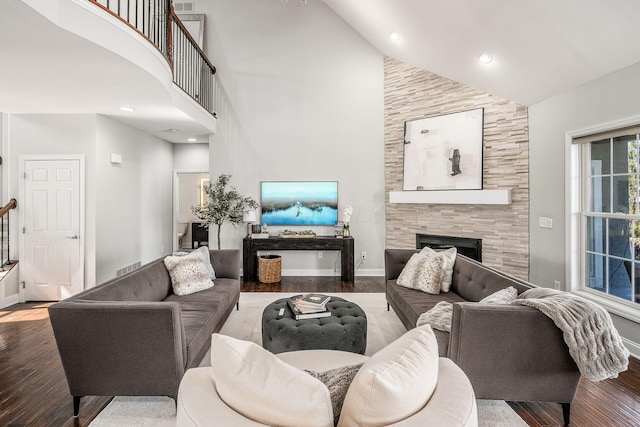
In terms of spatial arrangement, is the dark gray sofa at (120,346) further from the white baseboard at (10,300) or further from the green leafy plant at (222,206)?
the green leafy plant at (222,206)

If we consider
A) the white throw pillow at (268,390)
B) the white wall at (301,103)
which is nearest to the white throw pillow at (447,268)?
the white wall at (301,103)

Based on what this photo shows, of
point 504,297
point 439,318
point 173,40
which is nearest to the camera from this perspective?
point 504,297

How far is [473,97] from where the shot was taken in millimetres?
4887

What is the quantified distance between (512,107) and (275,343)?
417cm

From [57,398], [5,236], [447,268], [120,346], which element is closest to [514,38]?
A: [447,268]

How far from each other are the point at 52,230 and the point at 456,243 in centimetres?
555

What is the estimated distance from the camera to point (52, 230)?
14.9ft

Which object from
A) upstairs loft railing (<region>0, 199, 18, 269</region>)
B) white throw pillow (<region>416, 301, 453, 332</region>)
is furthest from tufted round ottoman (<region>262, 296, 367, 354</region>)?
upstairs loft railing (<region>0, 199, 18, 269</region>)

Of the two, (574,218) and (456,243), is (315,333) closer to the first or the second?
(574,218)

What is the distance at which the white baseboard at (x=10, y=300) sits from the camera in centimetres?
428

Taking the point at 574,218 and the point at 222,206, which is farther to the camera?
the point at 222,206

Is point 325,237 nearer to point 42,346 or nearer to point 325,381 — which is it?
point 42,346

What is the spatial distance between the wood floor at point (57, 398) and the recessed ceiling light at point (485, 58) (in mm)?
3257

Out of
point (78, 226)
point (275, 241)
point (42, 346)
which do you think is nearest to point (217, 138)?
point (275, 241)
